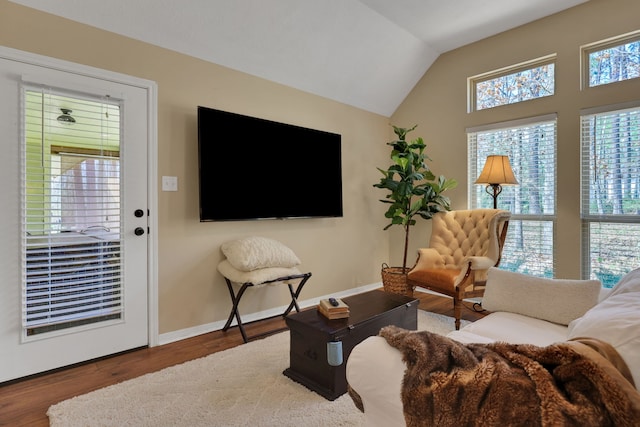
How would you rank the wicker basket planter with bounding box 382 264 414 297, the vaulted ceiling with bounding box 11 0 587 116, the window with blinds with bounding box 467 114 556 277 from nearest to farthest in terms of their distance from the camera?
the vaulted ceiling with bounding box 11 0 587 116 < the window with blinds with bounding box 467 114 556 277 < the wicker basket planter with bounding box 382 264 414 297

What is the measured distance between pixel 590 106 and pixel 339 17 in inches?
97.2

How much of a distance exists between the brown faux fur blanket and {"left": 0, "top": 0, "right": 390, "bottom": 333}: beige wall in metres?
2.46

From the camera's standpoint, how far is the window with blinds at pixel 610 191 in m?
2.95

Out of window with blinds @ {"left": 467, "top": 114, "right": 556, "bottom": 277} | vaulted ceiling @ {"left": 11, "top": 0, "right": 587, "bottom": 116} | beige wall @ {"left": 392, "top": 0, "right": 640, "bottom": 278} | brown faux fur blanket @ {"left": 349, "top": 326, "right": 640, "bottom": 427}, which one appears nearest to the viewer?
brown faux fur blanket @ {"left": 349, "top": 326, "right": 640, "bottom": 427}

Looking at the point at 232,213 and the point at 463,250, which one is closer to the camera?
the point at 232,213

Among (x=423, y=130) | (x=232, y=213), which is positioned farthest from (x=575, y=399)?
(x=423, y=130)

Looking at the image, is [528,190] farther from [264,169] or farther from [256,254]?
[256,254]

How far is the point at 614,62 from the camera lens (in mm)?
3049

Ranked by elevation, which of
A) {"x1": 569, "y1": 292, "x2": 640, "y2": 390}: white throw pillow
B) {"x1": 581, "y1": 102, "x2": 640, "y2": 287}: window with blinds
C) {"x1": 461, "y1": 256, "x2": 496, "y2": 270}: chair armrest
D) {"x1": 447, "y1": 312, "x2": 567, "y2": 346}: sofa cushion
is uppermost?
{"x1": 581, "y1": 102, "x2": 640, "y2": 287}: window with blinds

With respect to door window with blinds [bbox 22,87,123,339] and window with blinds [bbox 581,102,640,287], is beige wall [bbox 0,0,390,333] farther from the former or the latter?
window with blinds [bbox 581,102,640,287]

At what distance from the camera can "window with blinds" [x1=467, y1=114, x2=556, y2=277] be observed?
3430 mm

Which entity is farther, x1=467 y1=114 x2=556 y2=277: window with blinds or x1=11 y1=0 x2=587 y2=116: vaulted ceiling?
x1=467 y1=114 x2=556 y2=277: window with blinds

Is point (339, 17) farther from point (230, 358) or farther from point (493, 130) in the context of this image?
point (230, 358)

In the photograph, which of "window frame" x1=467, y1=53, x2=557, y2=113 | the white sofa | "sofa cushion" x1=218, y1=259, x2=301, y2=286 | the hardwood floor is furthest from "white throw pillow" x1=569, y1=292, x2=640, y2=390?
"window frame" x1=467, y1=53, x2=557, y2=113
